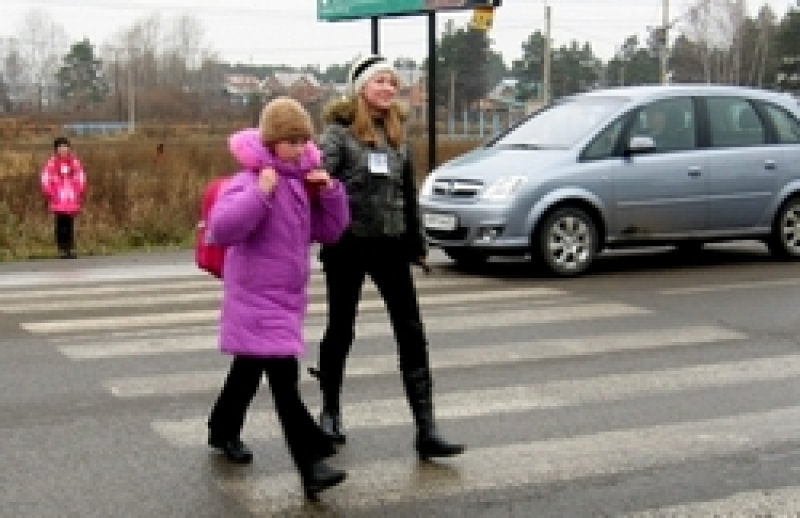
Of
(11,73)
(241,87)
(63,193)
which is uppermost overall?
(11,73)

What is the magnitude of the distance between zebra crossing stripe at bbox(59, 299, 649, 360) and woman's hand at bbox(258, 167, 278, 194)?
3586 mm

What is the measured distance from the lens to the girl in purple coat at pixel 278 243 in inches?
185

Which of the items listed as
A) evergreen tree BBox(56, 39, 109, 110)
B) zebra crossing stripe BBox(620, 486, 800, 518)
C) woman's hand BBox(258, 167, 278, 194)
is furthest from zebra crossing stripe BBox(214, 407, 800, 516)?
evergreen tree BBox(56, 39, 109, 110)

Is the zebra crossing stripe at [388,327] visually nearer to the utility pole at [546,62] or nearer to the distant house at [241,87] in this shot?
the utility pole at [546,62]

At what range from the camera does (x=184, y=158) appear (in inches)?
1193

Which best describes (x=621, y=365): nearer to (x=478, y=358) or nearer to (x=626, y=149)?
(x=478, y=358)

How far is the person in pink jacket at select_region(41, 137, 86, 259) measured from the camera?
15.3 metres

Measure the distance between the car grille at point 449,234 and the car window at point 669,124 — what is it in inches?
80.4

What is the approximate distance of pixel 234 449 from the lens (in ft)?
17.8

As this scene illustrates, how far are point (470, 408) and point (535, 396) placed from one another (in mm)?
473

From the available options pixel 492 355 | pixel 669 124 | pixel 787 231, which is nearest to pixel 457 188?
pixel 669 124

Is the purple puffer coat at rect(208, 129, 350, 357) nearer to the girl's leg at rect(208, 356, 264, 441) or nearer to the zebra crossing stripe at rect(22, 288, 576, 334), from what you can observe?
the girl's leg at rect(208, 356, 264, 441)

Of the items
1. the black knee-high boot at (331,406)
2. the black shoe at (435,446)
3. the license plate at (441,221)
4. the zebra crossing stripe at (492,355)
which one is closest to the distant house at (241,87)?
the license plate at (441,221)

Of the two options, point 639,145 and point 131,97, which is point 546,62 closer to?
point 639,145
